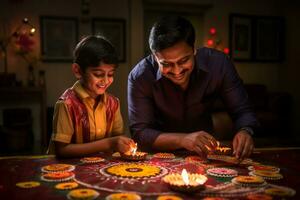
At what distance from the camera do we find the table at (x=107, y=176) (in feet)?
4.15

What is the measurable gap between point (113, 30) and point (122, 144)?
5.68 meters

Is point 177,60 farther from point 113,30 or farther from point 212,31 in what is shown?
point 212,31

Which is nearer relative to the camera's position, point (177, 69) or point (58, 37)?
point (177, 69)

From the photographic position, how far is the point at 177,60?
6.28 ft

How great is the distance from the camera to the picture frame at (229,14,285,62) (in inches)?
324

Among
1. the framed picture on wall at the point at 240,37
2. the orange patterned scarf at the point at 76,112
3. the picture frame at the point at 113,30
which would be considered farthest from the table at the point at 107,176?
the framed picture on wall at the point at 240,37

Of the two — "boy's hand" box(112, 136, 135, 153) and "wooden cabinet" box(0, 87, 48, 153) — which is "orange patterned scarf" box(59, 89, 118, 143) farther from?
"wooden cabinet" box(0, 87, 48, 153)

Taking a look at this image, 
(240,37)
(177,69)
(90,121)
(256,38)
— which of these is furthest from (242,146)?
(256,38)

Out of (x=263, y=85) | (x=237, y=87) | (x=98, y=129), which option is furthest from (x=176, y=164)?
(x=263, y=85)

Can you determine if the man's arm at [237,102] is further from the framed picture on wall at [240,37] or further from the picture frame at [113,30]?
the framed picture on wall at [240,37]

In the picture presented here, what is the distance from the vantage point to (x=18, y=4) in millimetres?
6680

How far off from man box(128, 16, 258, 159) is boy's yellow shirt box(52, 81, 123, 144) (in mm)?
139

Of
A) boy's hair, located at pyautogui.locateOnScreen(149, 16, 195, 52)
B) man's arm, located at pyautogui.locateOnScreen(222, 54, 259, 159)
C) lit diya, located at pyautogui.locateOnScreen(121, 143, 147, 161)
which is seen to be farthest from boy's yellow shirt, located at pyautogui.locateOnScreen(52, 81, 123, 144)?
man's arm, located at pyautogui.locateOnScreen(222, 54, 259, 159)

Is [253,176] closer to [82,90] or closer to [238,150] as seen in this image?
[238,150]
